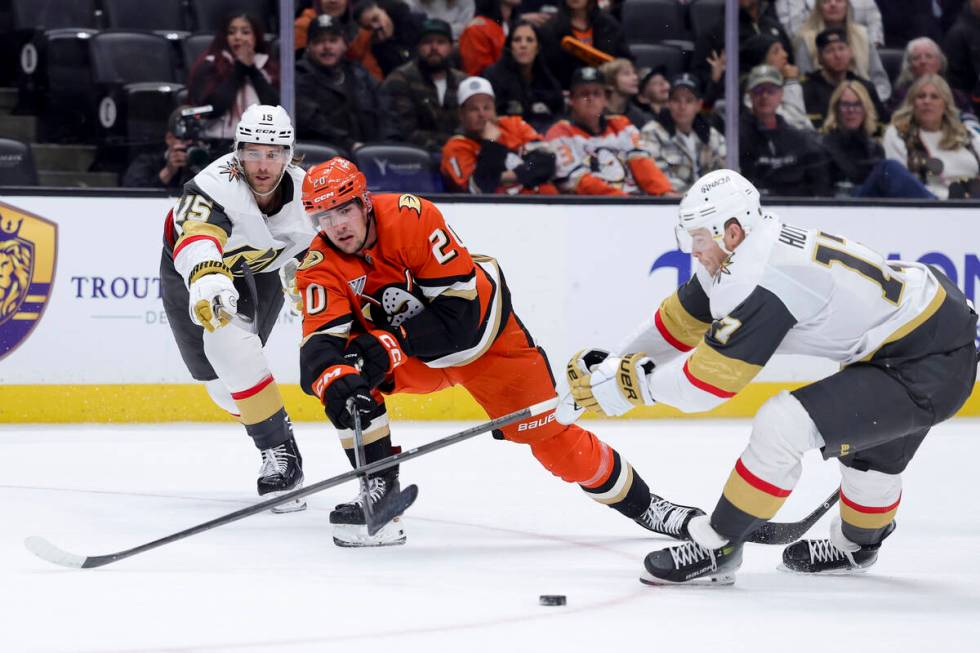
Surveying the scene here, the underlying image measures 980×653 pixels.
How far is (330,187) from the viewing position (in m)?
3.53

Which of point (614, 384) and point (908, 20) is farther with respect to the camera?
point (908, 20)

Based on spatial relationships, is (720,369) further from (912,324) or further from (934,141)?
(934,141)

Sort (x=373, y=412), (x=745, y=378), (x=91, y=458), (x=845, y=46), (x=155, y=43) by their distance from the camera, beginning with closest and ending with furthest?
(x=745, y=378) < (x=373, y=412) < (x=91, y=458) < (x=155, y=43) < (x=845, y=46)

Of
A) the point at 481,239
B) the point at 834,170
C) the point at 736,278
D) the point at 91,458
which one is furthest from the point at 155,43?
the point at 736,278

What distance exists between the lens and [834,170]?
6844mm

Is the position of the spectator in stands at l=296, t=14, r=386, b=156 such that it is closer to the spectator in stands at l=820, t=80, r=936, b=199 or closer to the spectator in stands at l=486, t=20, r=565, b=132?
the spectator in stands at l=486, t=20, r=565, b=132

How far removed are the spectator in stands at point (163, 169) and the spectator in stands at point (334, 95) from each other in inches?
21.3

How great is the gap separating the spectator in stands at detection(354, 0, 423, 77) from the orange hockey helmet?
3.21 meters

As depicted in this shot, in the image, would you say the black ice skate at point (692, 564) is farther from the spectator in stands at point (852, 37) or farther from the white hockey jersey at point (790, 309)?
the spectator in stands at point (852, 37)

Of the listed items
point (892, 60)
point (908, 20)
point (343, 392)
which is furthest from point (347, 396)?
point (908, 20)

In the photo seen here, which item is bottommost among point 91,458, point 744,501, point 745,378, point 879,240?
point 91,458

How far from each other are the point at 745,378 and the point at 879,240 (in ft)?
12.7

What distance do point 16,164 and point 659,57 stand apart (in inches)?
123

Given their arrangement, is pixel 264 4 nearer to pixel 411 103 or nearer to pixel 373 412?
pixel 411 103
